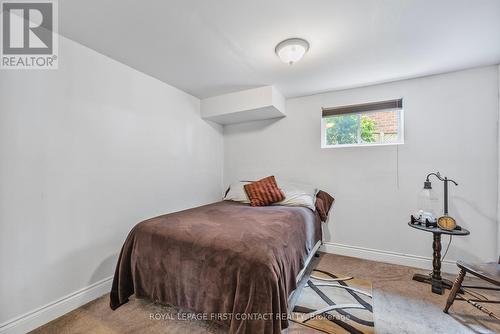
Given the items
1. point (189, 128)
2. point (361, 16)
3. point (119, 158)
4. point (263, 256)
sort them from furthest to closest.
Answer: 1. point (189, 128)
2. point (119, 158)
3. point (361, 16)
4. point (263, 256)

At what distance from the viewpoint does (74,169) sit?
1.76 meters

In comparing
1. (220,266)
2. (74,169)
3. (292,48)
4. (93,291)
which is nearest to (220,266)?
(220,266)

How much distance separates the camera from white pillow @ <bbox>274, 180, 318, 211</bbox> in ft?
8.43

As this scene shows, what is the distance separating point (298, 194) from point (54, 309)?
252cm

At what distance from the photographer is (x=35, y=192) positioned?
1.54 metres

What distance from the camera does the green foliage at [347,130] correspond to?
274cm

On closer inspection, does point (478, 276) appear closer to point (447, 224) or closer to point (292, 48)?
point (447, 224)

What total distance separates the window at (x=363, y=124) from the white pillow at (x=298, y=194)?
0.69m

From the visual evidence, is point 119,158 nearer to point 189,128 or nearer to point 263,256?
point 189,128

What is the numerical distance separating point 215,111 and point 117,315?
2549mm

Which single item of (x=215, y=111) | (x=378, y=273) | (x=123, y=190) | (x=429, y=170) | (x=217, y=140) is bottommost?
(x=378, y=273)

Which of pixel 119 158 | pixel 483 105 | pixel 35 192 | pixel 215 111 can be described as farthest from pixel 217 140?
pixel 483 105

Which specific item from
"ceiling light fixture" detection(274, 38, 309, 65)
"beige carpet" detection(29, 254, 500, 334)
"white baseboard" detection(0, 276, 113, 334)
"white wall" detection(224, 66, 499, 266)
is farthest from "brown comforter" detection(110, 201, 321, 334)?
"ceiling light fixture" detection(274, 38, 309, 65)

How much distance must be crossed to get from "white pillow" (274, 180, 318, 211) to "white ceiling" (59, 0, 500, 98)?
141cm
